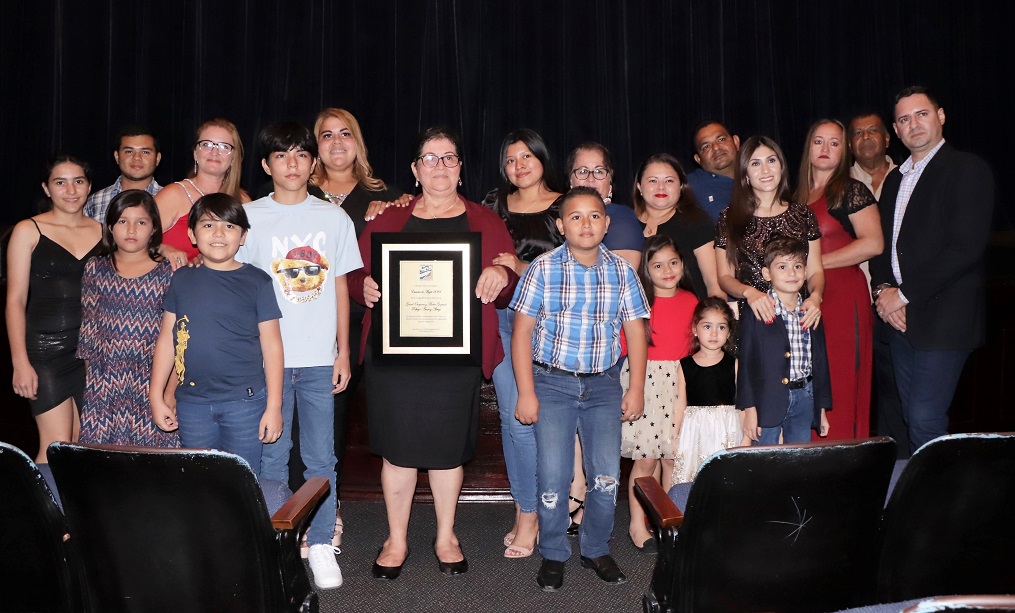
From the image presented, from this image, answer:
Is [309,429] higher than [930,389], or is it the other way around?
[930,389]

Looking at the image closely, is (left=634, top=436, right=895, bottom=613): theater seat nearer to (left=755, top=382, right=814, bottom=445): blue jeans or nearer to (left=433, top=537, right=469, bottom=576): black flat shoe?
(left=755, top=382, right=814, bottom=445): blue jeans

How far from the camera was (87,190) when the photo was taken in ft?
13.0

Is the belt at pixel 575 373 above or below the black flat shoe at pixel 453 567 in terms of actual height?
above

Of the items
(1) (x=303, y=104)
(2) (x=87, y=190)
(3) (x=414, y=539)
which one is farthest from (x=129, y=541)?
(1) (x=303, y=104)

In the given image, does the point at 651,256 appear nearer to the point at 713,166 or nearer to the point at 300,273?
the point at 300,273

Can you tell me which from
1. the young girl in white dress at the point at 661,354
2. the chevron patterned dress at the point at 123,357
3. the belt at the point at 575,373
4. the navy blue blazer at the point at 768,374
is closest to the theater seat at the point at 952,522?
the navy blue blazer at the point at 768,374

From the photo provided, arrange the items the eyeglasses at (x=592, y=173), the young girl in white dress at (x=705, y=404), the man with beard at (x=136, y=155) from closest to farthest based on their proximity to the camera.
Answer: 1. the young girl in white dress at (x=705, y=404)
2. the eyeglasses at (x=592, y=173)
3. the man with beard at (x=136, y=155)

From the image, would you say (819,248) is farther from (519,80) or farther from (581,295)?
(519,80)

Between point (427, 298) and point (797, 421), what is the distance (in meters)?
1.57

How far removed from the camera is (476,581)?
3.57 m

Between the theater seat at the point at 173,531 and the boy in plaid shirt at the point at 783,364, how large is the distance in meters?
1.95

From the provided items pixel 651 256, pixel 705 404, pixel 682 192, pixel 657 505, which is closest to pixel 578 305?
pixel 651 256

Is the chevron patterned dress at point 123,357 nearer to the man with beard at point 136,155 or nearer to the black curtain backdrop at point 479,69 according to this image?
the man with beard at point 136,155

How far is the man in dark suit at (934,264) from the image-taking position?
11.9 feet
